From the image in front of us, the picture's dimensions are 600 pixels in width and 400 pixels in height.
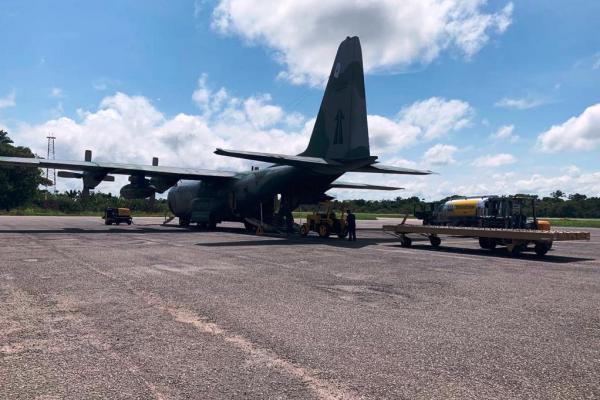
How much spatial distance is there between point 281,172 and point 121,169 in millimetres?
10362

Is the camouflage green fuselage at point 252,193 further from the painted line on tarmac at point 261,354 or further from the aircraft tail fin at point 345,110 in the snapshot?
the painted line on tarmac at point 261,354

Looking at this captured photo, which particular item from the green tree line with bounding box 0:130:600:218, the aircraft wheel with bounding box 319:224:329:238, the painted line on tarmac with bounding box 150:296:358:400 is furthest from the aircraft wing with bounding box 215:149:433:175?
the green tree line with bounding box 0:130:600:218

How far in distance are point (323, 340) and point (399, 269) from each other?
289 inches

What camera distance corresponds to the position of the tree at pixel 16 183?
69156 mm

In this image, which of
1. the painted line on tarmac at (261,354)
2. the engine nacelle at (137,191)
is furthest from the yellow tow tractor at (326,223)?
the painted line on tarmac at (261,354)

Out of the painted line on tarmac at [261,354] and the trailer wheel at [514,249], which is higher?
the trailer wheel at [514,249]

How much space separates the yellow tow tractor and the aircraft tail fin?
157 inches

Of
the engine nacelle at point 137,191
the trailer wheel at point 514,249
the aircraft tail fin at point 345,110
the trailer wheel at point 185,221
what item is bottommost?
the trailer wheel at point 514,249

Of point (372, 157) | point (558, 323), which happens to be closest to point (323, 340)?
point (558, 323)

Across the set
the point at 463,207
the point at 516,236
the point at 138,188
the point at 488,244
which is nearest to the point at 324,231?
the point at 463,207

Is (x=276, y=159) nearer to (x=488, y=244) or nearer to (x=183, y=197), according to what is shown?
(x=488, y=244)

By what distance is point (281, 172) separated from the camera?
1056 inches

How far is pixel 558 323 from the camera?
6930 millimetres

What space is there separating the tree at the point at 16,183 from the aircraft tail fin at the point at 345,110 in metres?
64.2
